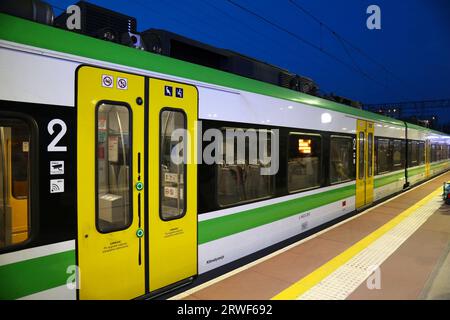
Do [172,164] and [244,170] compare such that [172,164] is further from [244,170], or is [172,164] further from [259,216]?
[259,216]

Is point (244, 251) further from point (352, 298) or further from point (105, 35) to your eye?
point (105, 35)

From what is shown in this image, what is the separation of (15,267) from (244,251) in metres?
2.99

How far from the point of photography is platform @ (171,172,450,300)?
4.06m

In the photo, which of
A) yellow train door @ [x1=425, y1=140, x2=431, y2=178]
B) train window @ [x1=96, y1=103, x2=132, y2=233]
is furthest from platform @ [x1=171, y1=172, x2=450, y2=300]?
yellow train door @ [x1=425, y1=140, x2=431, y2=178]

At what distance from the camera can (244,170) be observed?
489 cm

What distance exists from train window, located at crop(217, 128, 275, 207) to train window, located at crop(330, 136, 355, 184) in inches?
103

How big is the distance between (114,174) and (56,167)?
21.7 inches

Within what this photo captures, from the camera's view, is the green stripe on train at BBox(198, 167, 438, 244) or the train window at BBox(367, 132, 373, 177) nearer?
the green stripe on train at BBox(198, 167, 438, 244)

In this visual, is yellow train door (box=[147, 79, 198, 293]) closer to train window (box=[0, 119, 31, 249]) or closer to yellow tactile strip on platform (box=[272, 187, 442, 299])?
train window (box=[0, 119, 31, 249])


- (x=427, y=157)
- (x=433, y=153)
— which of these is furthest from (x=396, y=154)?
(x=433, y=153)

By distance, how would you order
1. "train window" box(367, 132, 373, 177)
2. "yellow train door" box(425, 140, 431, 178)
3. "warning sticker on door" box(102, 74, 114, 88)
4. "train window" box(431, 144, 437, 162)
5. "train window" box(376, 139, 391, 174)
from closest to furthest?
1. "warning sticker on door" box(102, 74, 114, 88)
2. "train window" box(367, 132, 373, 177)
3. "train window" box(376, 139, 391, 174)
4. "yellow train door" box(425, 140, 431, 178)
5. "train window" box(431, 144, 437, 162)

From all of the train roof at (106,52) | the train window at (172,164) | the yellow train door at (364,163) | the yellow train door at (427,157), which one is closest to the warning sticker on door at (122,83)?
the train roof at (106,52)

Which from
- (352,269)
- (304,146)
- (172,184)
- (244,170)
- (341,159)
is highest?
(304,146)
